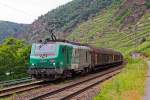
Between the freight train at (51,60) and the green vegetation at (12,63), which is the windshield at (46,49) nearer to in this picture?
the freight train at (51,60)


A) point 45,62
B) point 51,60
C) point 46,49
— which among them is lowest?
point 45,62

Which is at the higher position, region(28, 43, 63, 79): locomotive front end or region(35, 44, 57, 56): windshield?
region(35, 44, 57, 56): windshield

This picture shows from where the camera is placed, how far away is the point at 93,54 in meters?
47.9

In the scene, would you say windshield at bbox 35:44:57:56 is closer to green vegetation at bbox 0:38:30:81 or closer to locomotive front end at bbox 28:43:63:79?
locomotive front end at bbox 28:43:63:79

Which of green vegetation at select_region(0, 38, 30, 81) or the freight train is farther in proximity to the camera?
green vegetation at select_region(0, 38, 30, 81)

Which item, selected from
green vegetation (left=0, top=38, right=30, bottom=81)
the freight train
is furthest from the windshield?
green vegetation (left=0, top=38, right=30, bottom=81)

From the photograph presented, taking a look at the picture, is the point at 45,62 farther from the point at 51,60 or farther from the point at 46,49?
the point at 46,49

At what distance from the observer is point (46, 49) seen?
1309 inches

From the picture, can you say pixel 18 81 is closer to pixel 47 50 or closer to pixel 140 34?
pixel 47 50

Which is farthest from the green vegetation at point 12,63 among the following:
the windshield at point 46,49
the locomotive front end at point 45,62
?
the windshield at point 46,49

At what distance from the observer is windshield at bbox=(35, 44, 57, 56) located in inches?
1298

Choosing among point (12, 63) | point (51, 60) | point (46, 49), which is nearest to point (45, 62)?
point (51, 60)

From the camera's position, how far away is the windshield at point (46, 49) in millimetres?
32969

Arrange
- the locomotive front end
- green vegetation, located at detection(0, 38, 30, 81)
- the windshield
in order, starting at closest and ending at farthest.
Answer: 1. the locomotive front end
2. the windshield
3. green vegetation, located at detection(0, 38, 30, 81)
